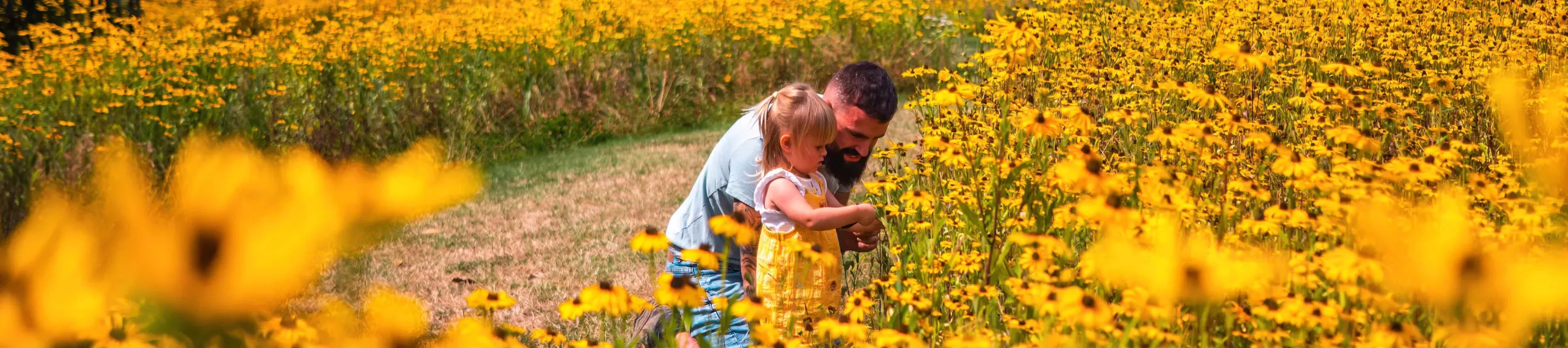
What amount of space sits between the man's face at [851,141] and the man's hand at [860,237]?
18 centimetres

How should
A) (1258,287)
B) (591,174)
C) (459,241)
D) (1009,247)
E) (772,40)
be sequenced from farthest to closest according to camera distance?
(772,40)
(591,174)
(459,241)
(1009,247)
(1258,287)

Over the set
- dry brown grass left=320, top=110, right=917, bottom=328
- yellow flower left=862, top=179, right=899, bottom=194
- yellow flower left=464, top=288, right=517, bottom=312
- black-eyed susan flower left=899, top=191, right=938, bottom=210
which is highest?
yellow flower left=464, top=288, right=517, bottom=312

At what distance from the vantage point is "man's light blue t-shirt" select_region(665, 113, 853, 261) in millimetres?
3119

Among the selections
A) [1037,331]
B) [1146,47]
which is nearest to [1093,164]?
[1037,331]

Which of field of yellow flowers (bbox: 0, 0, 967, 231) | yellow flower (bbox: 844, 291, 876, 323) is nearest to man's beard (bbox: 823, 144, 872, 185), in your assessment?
yellow flower (bbox: 844, 291, 876, 323)

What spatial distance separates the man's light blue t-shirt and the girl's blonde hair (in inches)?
3.7

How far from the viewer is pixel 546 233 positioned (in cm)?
529

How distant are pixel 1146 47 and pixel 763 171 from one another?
7.62 feet

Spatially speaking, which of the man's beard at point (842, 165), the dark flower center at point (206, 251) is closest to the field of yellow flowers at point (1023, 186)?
the dark flower center at point (206, 251)

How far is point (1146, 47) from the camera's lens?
473 cm

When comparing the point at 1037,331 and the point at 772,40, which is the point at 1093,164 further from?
the point at 772,40

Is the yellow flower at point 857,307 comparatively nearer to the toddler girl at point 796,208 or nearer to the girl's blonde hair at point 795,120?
the toddler girl at point 796,208

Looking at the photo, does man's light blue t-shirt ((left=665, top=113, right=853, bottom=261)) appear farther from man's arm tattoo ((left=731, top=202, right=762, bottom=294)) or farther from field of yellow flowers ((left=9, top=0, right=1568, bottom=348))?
field of yellow flowers ((left=9, top=0, right=1568, bottom=348))

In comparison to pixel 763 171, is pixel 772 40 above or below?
below
